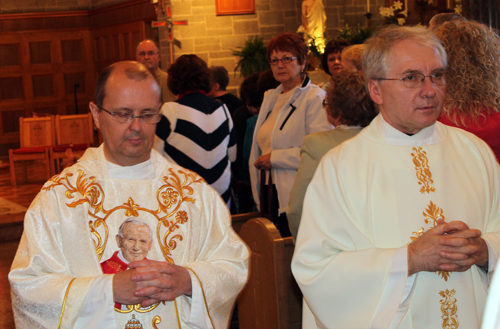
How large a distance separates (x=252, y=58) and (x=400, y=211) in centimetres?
942

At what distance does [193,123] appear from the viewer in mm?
4117

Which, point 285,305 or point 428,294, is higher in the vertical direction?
point 428,294

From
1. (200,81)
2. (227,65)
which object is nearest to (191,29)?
(227,65)

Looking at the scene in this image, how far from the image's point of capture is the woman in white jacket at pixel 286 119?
12.2 ft

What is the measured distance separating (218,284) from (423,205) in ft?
2.51

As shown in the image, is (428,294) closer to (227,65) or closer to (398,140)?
(398,140)

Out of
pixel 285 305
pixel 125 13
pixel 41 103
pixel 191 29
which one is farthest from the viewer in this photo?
pixel 41 103

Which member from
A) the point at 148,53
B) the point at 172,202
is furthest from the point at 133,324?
the point at 148,53

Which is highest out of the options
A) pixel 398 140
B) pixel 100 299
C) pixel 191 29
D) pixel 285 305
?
pixel 191 29

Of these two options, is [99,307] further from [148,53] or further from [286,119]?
[148,53]

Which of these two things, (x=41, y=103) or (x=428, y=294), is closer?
(x=428, y=294)

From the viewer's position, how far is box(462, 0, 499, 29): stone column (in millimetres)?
4418

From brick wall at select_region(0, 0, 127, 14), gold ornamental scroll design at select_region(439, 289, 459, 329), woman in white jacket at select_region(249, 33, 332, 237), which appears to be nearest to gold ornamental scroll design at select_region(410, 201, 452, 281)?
gold ornamental scroll design at select_region(439, 289, 459, 329)

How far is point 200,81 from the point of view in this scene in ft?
13.6
